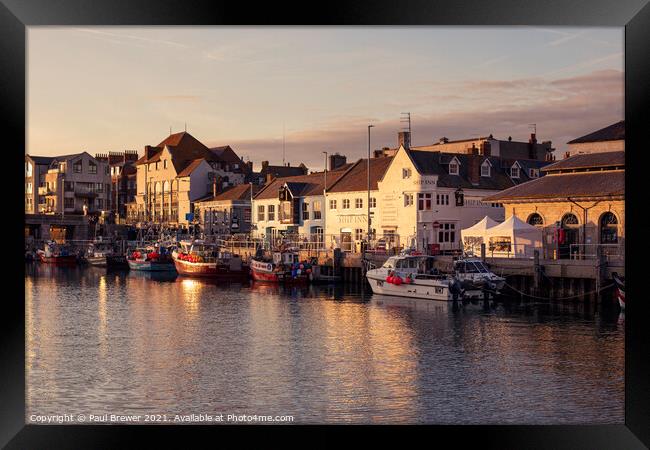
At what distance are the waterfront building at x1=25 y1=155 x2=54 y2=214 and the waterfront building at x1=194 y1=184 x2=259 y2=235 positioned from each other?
102 feet

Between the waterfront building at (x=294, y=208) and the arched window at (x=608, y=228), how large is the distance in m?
25.2

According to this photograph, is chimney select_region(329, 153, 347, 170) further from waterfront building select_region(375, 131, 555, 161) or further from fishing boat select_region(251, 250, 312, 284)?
fishing boat select_region(251, 250, 312, 284)

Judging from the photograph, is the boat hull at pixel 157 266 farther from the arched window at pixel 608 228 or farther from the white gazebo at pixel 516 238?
the arched window at pixel 608 228

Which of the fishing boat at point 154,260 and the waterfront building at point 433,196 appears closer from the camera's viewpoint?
the waterfront building at point 433,196

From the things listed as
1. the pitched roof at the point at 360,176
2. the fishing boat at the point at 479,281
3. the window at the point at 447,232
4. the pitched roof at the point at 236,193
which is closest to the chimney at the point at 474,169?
the window at the point at 447,232

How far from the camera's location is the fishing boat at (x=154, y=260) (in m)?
68.2

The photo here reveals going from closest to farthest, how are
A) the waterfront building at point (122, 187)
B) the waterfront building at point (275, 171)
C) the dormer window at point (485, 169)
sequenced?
the dormer window at point (485, 169), the waterfront building at point (275, 171), the waterfront building at point (122, 187)

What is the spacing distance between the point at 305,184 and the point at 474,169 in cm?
1635

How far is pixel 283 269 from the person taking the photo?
54750 millimetres

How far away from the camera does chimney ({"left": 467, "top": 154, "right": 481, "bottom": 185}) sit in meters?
59.7

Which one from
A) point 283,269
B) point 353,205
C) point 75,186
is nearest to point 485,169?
point 353,205

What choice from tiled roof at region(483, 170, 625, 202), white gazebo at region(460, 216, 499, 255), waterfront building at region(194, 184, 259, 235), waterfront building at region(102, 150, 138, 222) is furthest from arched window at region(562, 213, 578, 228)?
waterfront building at region(102, 150, 138, 222)

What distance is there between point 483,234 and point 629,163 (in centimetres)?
3446

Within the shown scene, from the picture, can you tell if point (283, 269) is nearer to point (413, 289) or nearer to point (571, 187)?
point (413, 289)
